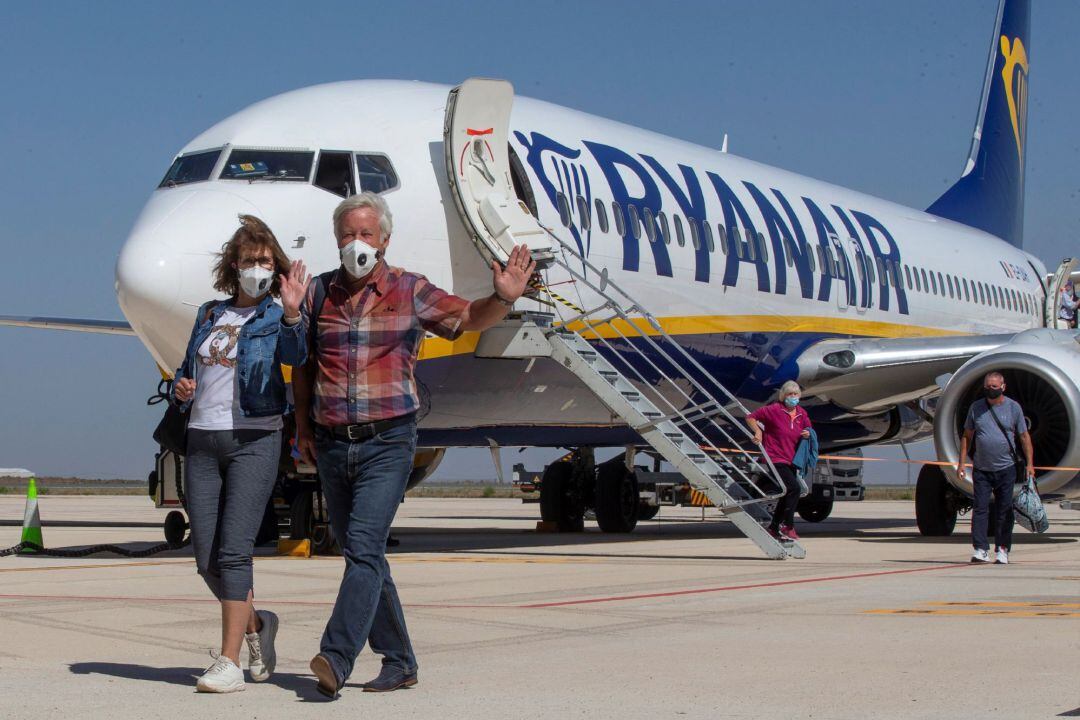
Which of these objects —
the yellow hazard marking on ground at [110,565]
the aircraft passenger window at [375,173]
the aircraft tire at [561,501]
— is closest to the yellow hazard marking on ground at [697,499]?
the aircraft tire at [561,501]

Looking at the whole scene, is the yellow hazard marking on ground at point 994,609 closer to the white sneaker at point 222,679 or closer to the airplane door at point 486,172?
the white sneaker at point 222,679

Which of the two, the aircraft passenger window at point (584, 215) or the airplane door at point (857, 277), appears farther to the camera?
the airplane door at point (857, 277)

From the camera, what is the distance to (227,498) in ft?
17.4

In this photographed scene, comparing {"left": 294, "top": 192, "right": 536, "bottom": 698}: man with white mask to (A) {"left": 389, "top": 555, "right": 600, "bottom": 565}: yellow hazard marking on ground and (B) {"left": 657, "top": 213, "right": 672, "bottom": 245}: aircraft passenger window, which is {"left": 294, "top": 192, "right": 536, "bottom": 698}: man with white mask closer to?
(A) {"left": 389, "top": 555, "right": 600, "bottom": 565}: yellow hazard marking on ground

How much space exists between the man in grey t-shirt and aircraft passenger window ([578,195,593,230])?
3471 millimetres

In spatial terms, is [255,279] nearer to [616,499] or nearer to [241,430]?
[241,430]

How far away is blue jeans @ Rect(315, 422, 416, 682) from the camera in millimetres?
5027

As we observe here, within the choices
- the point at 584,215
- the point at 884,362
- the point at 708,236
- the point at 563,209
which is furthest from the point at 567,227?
the point at 884,362

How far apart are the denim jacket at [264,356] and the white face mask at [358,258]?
27 centimetres

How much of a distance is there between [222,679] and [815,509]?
20539 mm

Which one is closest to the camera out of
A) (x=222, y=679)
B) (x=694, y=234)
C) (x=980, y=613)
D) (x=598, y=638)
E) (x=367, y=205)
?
(x=222, y=679)

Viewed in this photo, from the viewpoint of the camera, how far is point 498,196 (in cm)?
1128

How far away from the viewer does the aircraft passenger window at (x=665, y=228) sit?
1356 centimetres

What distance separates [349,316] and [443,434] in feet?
26.8
